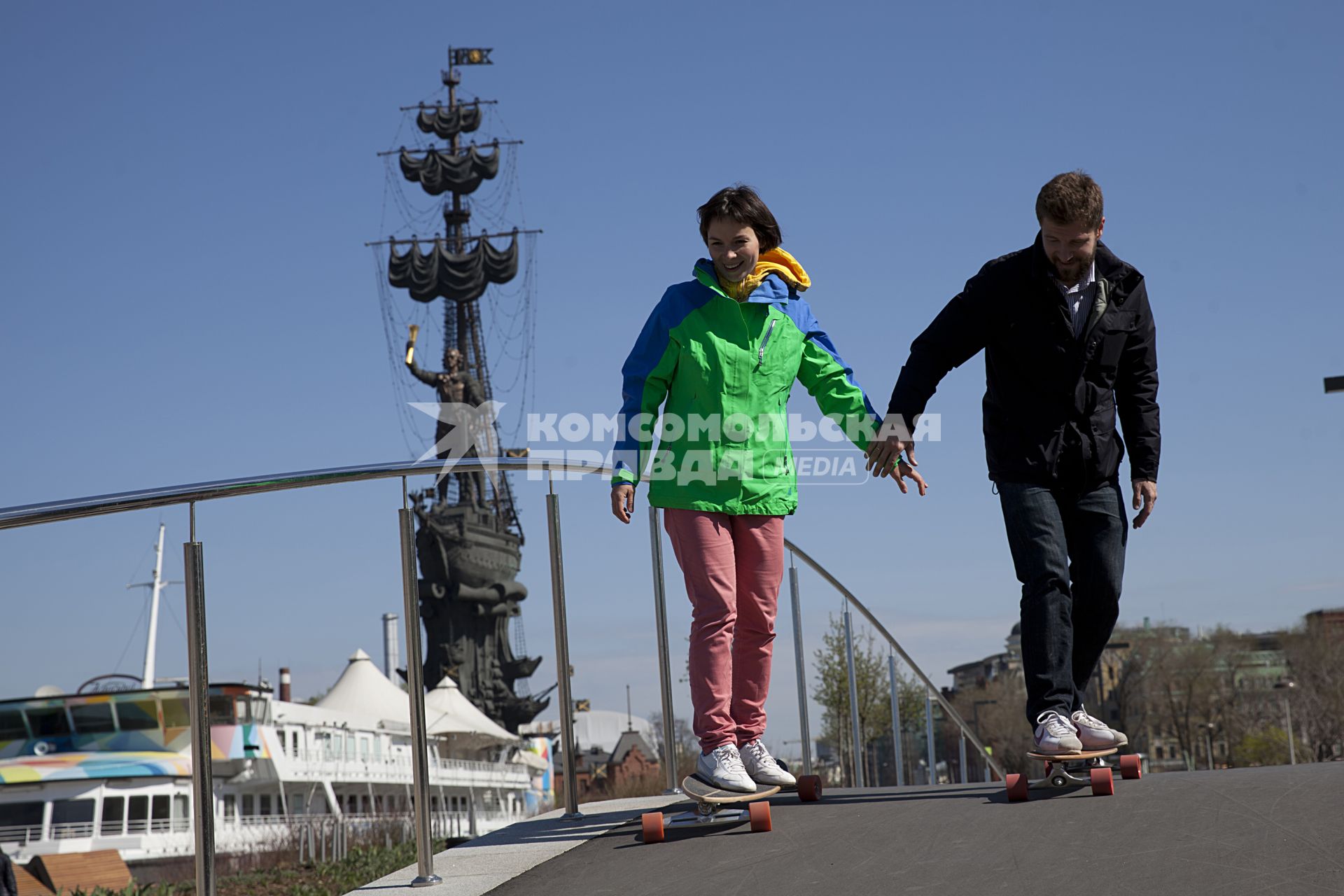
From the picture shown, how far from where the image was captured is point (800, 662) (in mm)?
5559

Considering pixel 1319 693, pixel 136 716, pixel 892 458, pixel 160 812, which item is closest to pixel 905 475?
pixel 892 458

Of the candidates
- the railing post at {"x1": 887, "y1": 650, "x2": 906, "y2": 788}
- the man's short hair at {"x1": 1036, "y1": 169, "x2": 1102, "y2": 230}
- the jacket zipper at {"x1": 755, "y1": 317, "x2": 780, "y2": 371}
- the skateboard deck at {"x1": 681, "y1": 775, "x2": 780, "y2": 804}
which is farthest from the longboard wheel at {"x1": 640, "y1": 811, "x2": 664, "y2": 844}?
the railing post at {"x1": 887, "y1": 650, "x2": 906, "y2": 788}

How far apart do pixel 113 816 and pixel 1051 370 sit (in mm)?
26859

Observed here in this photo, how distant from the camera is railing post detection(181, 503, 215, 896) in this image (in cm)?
279

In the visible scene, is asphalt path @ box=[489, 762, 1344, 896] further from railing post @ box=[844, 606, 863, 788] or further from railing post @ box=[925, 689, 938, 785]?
railing post @ box=[925, 689, 938, 785]

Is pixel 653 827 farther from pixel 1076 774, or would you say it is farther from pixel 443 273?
pixel 443 273

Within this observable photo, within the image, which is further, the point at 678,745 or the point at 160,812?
the point at 160,812

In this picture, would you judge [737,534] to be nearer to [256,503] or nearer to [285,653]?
[256,503]

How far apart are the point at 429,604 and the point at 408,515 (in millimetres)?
48450

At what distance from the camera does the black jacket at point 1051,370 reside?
11.7ft

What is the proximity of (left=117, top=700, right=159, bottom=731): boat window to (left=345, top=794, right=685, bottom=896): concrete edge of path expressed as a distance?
769 cm

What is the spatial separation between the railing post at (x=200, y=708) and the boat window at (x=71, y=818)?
2549 cm

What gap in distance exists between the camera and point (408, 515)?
3.65m

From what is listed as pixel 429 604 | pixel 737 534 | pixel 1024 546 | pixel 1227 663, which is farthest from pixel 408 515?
pixel 1227 663
